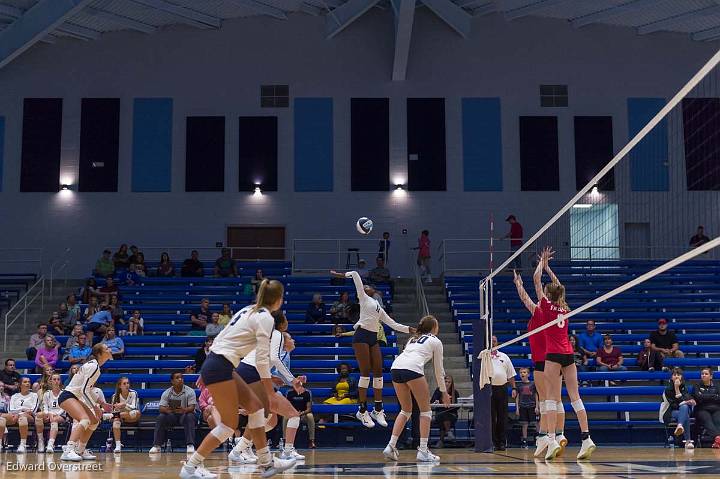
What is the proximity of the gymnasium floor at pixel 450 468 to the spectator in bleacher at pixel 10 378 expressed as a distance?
5.96 metres

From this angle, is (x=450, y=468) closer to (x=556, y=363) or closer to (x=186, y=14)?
(x=556, y=363)

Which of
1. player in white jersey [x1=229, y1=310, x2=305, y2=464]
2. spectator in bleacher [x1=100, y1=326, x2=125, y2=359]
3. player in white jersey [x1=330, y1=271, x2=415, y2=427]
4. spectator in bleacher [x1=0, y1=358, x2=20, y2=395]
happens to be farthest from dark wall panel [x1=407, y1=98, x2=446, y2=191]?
player in white jersey [x1=229, y1=310, x2=305, y2=464]

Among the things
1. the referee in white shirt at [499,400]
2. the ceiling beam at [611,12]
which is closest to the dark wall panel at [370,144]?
the ceiling beam at [611,12]

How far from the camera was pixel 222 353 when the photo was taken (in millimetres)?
9750

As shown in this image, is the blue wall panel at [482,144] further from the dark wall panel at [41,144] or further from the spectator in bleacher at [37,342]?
→ the spectator in bleacher at [37,342]

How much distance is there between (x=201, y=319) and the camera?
2528 cm

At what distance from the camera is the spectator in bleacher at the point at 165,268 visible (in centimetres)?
2964

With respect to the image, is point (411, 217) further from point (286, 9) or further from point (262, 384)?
point (262, 384)

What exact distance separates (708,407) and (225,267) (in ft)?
51.5

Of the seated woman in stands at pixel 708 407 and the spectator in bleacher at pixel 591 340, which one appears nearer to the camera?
the seated woman in stands at pixel 708 407

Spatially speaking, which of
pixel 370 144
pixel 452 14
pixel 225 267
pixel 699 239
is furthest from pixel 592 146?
pixel 225 267

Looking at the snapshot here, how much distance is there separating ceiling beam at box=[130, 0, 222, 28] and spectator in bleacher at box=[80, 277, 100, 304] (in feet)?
30.2

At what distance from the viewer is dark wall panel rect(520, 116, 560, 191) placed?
3244 centimetres

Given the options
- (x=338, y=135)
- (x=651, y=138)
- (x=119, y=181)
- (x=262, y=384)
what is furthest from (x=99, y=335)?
(x=651, y=138)
